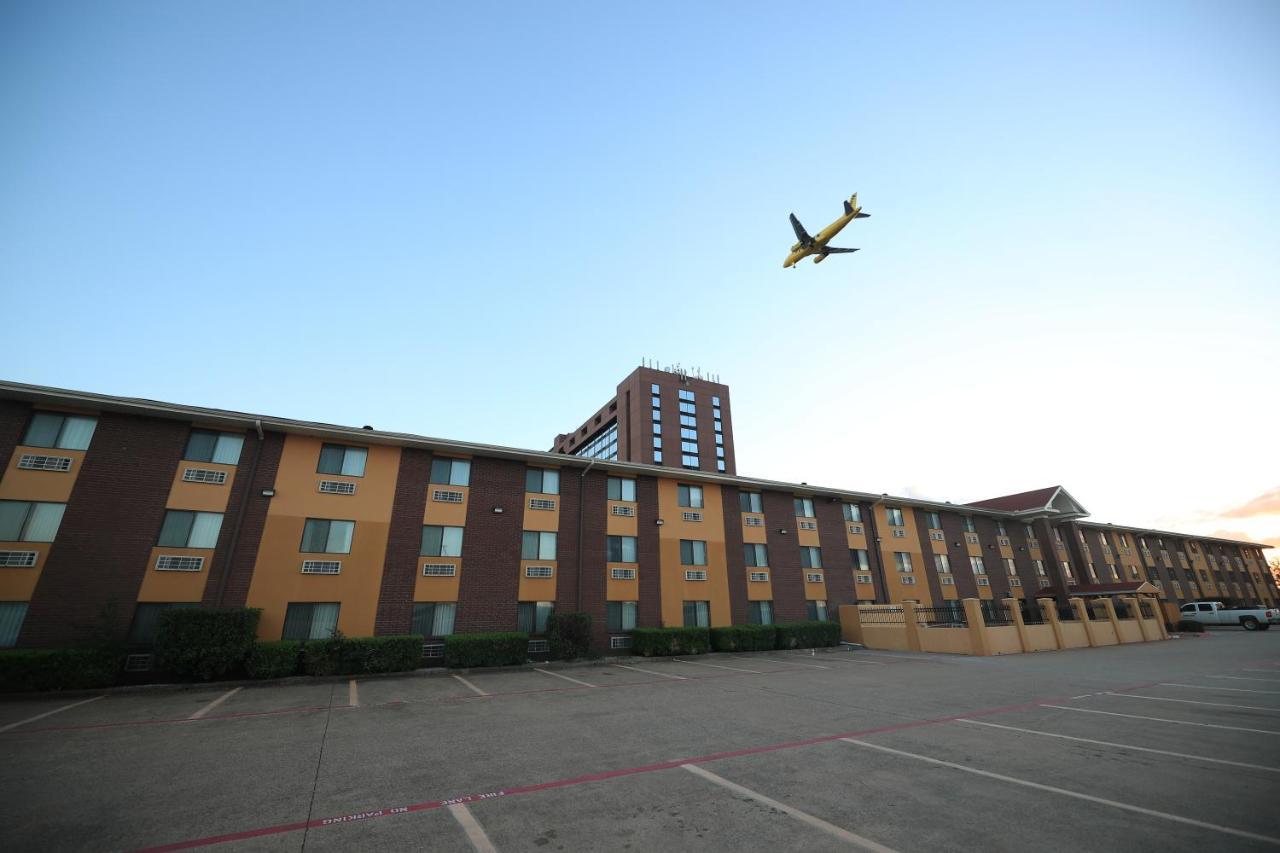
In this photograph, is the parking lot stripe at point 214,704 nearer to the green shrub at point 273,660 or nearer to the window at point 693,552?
the green shrub at point 273,660

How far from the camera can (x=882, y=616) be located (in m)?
27.3

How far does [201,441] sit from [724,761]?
20716 millimetres

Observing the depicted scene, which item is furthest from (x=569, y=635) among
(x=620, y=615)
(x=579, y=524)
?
(x=579, y=524)

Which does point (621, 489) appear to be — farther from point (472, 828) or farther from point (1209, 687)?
point (1209, 687)

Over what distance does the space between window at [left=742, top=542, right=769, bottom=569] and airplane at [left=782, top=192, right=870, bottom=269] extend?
15.8 meters

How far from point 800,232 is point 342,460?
2376 centimetres

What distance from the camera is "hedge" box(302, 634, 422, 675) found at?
16125 mm

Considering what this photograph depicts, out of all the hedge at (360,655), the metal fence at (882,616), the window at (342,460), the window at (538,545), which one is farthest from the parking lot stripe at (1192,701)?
the window at (342,460)

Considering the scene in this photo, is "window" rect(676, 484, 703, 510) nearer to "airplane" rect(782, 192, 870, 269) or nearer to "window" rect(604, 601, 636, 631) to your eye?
"window" rect(604, 601, 636, 631)

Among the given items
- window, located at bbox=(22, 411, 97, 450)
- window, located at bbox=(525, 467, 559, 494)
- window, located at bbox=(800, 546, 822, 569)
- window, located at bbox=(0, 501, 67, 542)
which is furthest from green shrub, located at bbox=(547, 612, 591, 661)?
window, located at bbox=(22, 411, 97, 450)

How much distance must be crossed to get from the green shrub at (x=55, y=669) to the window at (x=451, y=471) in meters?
10.6

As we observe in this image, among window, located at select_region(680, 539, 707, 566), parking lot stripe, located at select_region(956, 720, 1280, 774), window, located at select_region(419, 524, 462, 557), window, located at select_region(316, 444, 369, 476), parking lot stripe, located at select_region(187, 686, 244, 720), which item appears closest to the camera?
parking lot stripe, located at select_region(956, 720, 1280, 774)

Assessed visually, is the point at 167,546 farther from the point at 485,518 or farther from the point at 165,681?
the point at 485,518

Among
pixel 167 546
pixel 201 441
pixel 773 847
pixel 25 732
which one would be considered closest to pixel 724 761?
pixel 773 847
